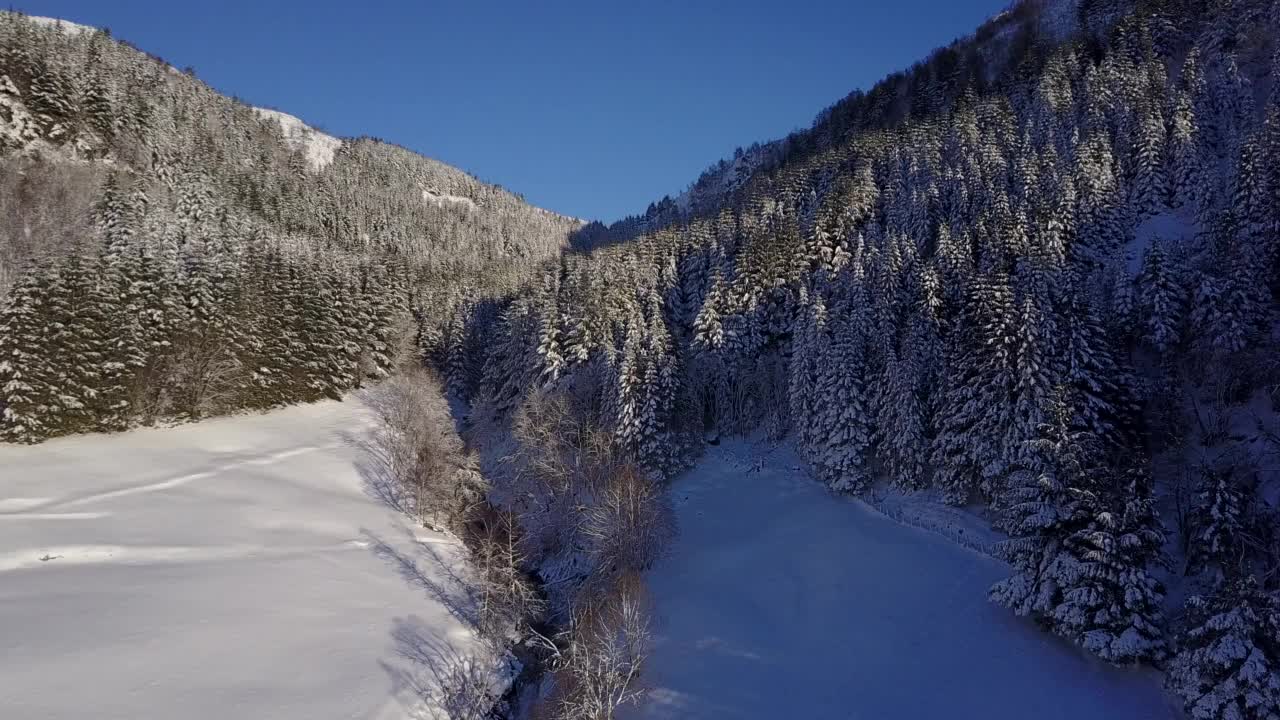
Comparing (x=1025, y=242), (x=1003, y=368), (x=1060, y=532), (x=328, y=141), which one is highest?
(x=328, y=141)

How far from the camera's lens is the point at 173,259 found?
50.1 meters

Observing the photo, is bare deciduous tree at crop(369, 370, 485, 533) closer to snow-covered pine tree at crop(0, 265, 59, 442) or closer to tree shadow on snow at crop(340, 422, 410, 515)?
tree shadow on snow at crop(340, 422, 410, 515)

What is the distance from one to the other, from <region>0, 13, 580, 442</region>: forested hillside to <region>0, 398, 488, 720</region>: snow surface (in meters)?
5.72

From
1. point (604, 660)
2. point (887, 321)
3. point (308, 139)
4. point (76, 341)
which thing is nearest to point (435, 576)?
point (604, 660)

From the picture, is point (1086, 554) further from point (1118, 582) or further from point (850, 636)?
point (850, 636)

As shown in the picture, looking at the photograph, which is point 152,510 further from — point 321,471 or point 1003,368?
point 1003,368

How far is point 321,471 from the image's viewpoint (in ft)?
143

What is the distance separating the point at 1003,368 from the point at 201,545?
43.9 meters

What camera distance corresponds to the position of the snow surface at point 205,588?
18.7 m

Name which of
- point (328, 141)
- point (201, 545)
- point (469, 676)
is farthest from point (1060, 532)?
point (328, 141)

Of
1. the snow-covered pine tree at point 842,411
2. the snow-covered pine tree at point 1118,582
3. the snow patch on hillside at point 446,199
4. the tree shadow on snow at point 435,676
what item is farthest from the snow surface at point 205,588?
the snow patch on hillside at point 446,199

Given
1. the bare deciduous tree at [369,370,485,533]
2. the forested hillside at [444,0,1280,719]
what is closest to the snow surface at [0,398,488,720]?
the bare deciduous tree at [369,370,485,533]

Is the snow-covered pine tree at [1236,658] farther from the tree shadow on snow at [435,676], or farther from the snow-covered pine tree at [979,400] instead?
the tree shadow on snow at [435,676]

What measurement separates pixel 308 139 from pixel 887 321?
192940 mm
